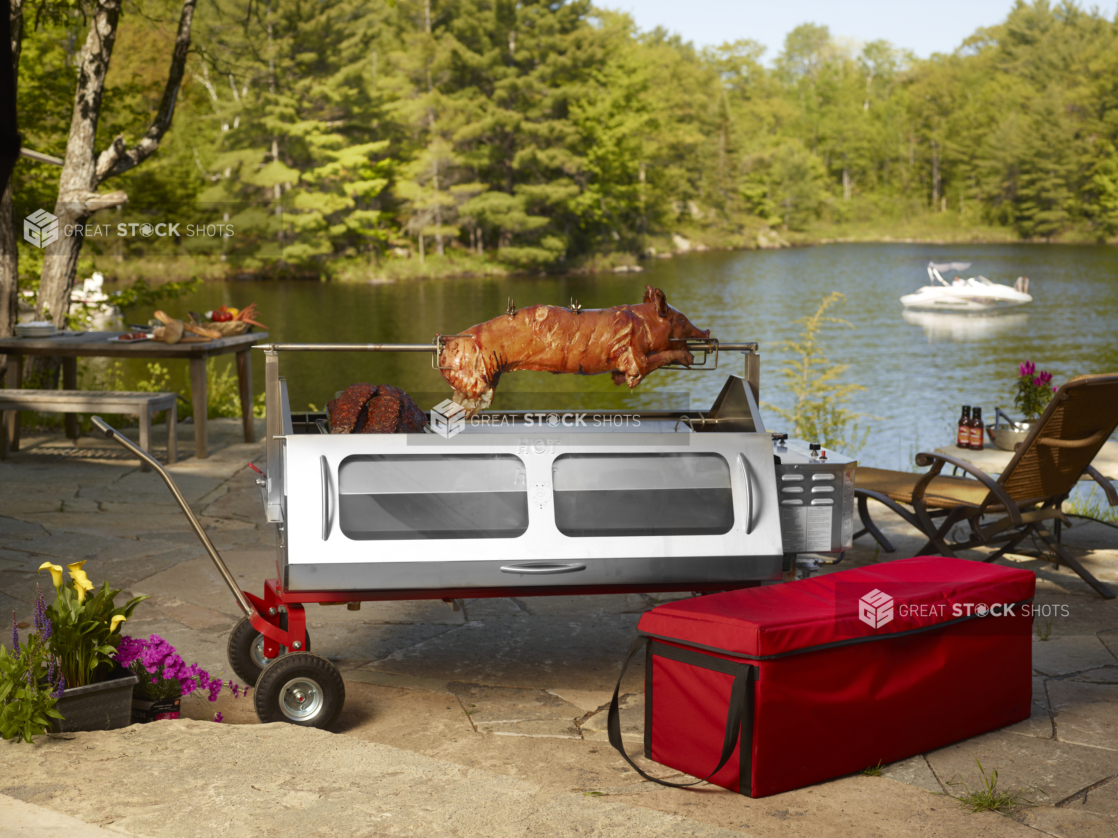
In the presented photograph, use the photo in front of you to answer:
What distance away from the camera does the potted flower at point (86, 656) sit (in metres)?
3.31

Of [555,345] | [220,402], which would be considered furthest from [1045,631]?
[220,402]

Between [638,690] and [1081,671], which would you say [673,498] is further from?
[1081,671]

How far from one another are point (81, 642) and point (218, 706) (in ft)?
2.28

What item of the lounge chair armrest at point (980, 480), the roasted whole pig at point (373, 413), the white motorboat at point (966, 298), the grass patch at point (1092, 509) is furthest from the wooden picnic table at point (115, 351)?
the white motorboat at point (966, 298)

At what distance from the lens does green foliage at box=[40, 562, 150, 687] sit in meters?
3.32

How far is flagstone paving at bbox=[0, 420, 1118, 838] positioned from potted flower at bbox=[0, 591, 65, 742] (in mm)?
82

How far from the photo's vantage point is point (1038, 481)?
5.40 m

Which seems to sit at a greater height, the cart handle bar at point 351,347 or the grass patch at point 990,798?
the cart handle bar at point 351,347

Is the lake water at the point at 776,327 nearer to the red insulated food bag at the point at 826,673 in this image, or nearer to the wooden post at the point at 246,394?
the red insulated food bag at the point at 826,673

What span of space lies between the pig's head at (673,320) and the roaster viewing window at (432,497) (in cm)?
79

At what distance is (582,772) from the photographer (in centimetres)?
330

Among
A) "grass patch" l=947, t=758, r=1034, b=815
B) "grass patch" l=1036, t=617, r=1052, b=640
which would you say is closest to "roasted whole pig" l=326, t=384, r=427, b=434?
"grass patch" l=947, t=758, r=1034, b=815

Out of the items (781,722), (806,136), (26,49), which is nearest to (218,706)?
(781,722)

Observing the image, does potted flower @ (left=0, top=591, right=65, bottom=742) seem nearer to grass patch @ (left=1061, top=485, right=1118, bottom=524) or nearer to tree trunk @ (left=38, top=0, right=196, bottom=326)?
grass patch @ (left=1061, top=485, right=1118, bottom=524)
